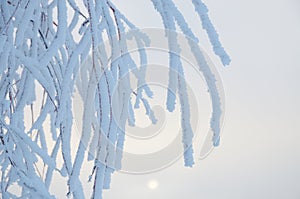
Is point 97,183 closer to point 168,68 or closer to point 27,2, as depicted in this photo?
point 168,68

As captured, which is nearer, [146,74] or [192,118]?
[192,118]

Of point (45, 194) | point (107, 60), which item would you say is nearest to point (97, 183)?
point (45, 194)

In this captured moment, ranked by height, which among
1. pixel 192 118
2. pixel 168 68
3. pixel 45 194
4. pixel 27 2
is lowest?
pixel 45 194

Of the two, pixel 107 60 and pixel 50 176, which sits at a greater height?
pixel 107 60

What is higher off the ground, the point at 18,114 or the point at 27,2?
the point at 27,2

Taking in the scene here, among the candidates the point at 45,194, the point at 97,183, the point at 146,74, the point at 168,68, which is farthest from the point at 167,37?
the point at 45,194

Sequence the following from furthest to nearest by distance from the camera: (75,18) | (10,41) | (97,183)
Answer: (75,18) < (10,41) < (97,183)

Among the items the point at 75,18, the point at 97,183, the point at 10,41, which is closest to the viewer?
the point at 97,183

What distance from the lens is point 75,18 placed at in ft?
4.71

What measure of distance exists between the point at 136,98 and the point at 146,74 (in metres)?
0.22

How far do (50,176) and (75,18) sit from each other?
1.60 feet

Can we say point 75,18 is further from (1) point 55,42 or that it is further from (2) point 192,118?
(2) point 192,118

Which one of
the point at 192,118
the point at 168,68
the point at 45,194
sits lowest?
the point at 45,194

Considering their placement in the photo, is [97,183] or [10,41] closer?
[97,183]
